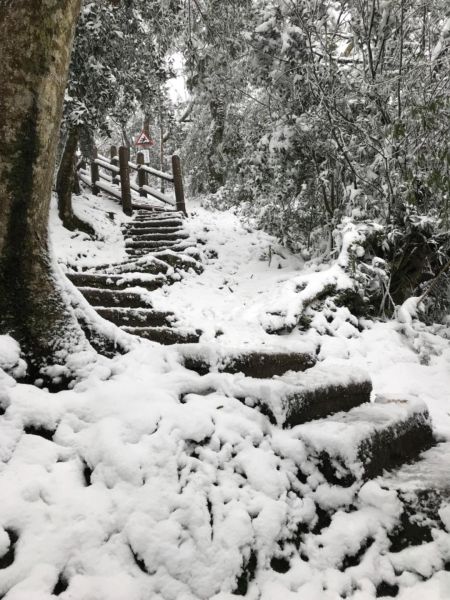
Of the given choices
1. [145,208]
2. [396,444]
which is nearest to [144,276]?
[396,444]

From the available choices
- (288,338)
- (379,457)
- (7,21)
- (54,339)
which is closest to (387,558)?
(379,457)

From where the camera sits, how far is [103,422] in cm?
175

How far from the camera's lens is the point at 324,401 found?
93.6 inches

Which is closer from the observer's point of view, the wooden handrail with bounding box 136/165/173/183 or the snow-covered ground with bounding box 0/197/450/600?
the snow-covered ground with bounding box 0/197/450/600

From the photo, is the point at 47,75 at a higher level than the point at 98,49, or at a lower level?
lower

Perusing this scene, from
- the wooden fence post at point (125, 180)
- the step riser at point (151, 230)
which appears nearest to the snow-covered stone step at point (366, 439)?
the step riser at point (151, 230)

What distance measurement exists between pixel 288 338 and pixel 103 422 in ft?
11.1

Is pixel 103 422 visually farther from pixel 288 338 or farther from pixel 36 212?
A: pixel 288 338

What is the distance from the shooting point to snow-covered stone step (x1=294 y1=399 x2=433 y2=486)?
188 centimetres

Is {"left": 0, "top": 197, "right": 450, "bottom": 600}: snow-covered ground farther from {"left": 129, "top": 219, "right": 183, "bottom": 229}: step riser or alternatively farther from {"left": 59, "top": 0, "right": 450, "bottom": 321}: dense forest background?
{"left": 129, "top": 219, "right": 183, "bottom": 229}: step riser

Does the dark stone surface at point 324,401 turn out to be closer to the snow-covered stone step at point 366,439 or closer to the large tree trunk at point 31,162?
the snow-covered stone step at point 366,439

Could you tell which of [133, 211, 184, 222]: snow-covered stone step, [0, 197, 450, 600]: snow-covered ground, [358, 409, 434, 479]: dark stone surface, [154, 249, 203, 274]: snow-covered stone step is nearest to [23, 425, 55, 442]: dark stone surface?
[0, 197, 450, 600]: snow-covered ground

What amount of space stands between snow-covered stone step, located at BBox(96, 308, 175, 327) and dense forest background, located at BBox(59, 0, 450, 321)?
268 cm

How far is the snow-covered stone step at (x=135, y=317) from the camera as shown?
4242 millimetres
